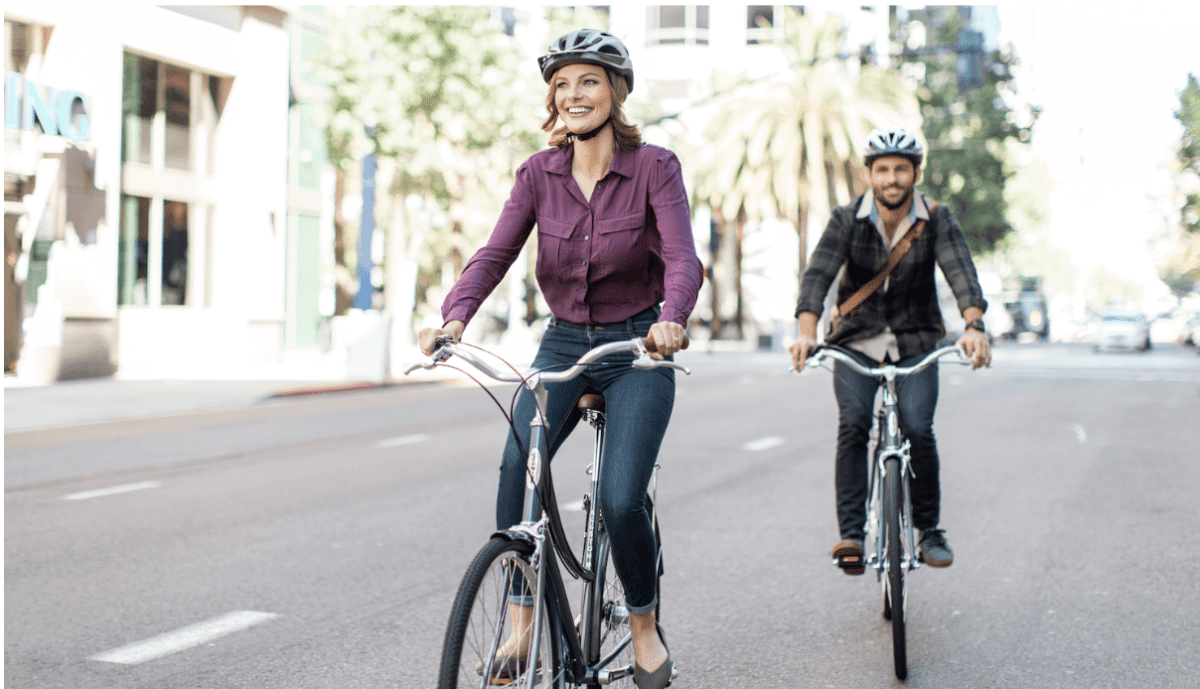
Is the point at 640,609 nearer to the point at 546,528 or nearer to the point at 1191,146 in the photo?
the point at 546,528

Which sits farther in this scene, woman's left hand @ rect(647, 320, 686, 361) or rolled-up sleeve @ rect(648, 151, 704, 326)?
rolled-up sleeve @ rect(648, 151, 704, 326)

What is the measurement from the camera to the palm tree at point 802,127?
31.4m

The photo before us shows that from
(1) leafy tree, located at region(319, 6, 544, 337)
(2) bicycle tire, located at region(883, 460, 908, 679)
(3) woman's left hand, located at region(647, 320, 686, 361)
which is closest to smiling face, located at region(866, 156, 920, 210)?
(2) bicycle tire, located at region(883, 460, 908, 679)

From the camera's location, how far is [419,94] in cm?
2231

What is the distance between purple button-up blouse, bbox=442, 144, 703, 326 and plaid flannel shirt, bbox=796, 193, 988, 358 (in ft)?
4.83

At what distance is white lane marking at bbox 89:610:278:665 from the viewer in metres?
4.30

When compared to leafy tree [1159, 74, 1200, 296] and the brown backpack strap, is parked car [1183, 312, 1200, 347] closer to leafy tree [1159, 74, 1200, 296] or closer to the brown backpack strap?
leafy tree [1159, 74, 1200, 296]

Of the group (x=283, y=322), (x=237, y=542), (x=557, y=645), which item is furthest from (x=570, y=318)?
(x=283, y=322)

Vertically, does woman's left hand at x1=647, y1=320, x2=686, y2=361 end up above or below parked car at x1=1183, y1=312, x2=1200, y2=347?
below

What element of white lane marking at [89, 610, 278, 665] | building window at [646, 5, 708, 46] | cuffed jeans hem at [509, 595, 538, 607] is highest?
building window at [646, 5, 708, 46]

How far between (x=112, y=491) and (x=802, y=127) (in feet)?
86.2

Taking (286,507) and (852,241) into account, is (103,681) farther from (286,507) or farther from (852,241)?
(286,507)

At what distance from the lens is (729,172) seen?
3303 cm

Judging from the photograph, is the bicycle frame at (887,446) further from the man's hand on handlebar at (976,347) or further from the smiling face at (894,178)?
the smiling face at (894,178)
